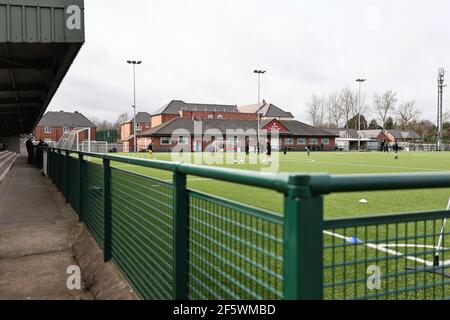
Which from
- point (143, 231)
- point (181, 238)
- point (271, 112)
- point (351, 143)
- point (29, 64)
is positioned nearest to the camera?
point (181, 238)

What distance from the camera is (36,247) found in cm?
641

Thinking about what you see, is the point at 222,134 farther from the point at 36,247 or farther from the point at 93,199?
the point at 36,247

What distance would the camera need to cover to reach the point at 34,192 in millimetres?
12594

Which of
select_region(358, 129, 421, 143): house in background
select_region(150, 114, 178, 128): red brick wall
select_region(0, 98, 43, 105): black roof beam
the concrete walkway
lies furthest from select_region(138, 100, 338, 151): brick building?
the concrete walkway

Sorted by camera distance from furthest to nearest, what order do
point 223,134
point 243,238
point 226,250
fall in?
point 223,134 → point 226,250 → point 243,238

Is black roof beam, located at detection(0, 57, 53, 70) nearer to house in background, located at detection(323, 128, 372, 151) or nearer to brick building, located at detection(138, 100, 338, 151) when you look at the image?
brick building, located at detection(138, 100, 338, 151)

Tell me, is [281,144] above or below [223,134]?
below

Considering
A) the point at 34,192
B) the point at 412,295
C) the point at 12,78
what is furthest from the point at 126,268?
the point at 12,78

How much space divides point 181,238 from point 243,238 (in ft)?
2.50

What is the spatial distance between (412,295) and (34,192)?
10.9m

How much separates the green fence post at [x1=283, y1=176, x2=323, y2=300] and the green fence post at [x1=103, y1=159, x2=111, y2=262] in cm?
396

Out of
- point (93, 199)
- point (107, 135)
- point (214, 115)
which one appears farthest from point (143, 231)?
point (214, 115)
